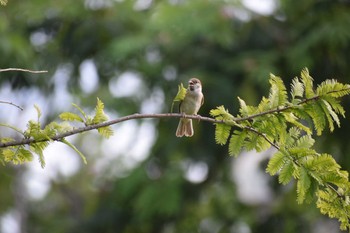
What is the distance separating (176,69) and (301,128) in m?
5.34

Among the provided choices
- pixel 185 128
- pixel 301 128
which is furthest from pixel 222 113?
pixel 185 128

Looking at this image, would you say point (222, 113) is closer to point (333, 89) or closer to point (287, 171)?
point (287, 171)

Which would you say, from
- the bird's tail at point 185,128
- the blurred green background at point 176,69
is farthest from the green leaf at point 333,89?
the blurred green background at point 176,69

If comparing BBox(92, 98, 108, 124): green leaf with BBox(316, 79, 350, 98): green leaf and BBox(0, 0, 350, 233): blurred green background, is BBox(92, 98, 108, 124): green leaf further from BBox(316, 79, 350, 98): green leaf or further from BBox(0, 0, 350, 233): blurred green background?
BBox(0, 0, 350, 233): blurred green background

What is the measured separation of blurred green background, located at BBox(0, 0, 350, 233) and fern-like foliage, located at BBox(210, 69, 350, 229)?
3.77m

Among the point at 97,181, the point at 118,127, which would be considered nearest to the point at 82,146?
the point at 97,181

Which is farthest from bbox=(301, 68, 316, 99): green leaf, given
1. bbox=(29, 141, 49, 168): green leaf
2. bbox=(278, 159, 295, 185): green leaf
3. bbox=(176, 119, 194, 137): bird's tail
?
bbox=(176, 119, 194, 137): bird's tail

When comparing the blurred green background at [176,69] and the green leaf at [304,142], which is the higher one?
the blurred green background at [176,69]

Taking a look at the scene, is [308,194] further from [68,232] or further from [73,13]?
[68,232]

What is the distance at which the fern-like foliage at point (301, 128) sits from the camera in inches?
136

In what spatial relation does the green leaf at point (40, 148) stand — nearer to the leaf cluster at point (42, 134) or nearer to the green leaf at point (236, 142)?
the leaf cluster at point (42, 134)

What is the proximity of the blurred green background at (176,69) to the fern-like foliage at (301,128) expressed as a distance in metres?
3.77

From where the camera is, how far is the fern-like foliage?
346cm

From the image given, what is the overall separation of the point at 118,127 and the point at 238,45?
5.91 ft
